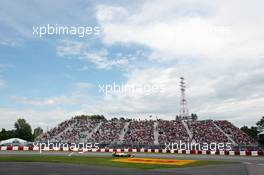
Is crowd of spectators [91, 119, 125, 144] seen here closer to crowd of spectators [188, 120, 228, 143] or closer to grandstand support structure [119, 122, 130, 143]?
grandstand support structure [119, 122, 130, 143]

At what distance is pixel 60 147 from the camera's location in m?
61.1

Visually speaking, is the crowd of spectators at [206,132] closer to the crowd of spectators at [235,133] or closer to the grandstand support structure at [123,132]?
the crowd of spectators at [235,133]

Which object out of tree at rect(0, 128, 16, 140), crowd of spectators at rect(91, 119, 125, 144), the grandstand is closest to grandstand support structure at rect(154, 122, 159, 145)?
the grandstand

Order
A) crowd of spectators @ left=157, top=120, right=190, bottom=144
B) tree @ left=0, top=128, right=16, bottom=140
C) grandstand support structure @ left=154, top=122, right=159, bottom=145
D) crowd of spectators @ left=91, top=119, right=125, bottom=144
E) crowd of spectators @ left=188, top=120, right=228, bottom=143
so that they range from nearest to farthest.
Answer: crowd of spectators @ left=188, top=120, right=228, bottom=143 → grandstand support structure @ left=154, top=122, right=159, bottom=145 → crowd of spectators @ left=157, top=120, right=190, bottom=144 → crowd of spectators @ left=91, top=119, right=125, bottom=144 → tree @ left=0, top=128, right=16, bottom=140

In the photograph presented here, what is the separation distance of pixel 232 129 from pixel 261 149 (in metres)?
28.4

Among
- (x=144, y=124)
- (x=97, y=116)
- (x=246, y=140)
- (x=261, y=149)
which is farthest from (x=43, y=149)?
(x=97, y=116)

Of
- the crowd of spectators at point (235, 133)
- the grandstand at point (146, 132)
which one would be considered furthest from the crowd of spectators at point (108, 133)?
the crowd of spectators at point (235, 133)

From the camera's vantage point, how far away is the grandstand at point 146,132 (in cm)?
7031

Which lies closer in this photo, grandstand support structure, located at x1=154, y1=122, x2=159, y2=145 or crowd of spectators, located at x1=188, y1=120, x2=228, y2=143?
crowd of spectators, located at x1=188, y1=120, x2=228, y2=143

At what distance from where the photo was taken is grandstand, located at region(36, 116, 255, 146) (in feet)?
231

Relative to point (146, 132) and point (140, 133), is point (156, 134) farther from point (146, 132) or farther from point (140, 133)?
point (140, 133)

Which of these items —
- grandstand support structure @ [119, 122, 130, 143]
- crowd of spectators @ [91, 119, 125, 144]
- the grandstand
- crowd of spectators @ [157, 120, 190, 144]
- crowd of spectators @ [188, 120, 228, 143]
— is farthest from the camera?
crowd of spectators @ [91, 119, 125, 144]

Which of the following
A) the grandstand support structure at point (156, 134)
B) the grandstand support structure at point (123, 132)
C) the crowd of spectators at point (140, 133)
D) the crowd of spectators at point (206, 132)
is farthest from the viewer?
the grandstand support structure at point (123, 132)

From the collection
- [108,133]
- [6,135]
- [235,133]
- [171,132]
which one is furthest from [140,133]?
[6,135]
